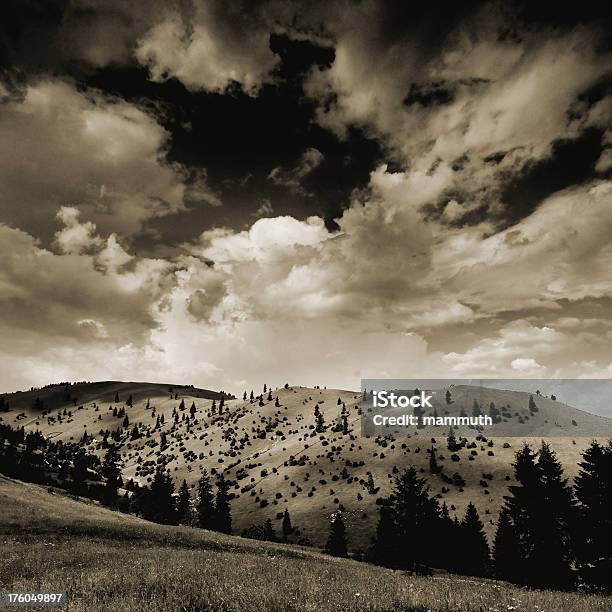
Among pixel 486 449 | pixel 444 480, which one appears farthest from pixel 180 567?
pixel 486 449

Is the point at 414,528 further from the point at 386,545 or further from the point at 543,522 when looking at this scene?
the point at 543,522

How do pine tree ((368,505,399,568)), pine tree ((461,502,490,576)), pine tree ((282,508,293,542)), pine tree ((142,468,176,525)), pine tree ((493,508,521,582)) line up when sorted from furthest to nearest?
pine tree ((282,508,293,542)) < pine tree ((142,468,176,525)) < pine tree ((461,502,490,576)) < pine tree ((368,505,399,568)) < pine tree ((493,508,521,582))

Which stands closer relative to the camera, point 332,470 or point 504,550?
point 504,550

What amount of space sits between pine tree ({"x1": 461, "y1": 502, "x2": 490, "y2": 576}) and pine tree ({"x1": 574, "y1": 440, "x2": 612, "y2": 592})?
28.2 meters

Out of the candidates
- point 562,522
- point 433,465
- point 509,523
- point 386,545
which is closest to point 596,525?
point 562,522

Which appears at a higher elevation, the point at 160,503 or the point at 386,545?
the point at 160,503

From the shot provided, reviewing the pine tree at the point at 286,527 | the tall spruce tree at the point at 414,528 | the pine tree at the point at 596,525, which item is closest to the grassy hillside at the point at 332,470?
the pine tree at the point at 286,527

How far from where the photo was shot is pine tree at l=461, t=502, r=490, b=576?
53.0 m

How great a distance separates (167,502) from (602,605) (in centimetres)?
8658

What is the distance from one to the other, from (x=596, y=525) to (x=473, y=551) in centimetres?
3335

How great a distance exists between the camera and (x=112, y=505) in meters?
78.6

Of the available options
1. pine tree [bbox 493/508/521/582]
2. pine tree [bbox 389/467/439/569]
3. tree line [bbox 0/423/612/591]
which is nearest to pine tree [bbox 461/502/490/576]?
tree line [bbox 0/423/612/591]

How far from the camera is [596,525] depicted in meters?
27.4

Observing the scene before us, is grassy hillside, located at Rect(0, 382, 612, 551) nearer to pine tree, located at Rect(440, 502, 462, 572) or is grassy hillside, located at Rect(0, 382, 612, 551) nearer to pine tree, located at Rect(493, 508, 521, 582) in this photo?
pine tree, located at Rect(440, 502, 462, 572)
